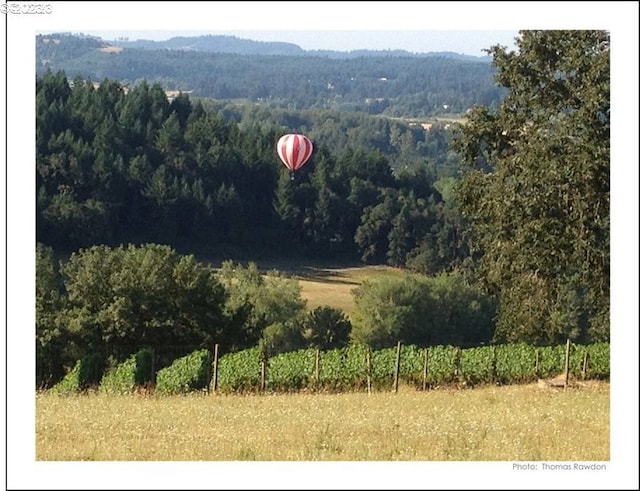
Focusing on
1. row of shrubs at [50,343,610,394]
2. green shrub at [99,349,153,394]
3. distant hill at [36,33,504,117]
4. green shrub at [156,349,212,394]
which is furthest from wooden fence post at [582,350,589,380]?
distant hill at [36,33,504,117]

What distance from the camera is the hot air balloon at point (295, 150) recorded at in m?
51.1

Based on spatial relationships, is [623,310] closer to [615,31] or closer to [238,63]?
[615,31]

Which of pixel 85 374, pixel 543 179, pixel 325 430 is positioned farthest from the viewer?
pixel 85 374

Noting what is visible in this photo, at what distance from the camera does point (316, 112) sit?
5694 inches

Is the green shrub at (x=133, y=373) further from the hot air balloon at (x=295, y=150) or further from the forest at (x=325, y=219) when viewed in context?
the hot air balloon at (x=295, y=150)

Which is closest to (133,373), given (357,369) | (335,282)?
(357,369)

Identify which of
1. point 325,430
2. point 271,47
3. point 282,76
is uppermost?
point 282,76

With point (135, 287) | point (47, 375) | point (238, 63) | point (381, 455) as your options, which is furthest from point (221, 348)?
point (238, 63)

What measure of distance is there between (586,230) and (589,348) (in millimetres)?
8437

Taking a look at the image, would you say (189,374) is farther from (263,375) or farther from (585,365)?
(585,365)

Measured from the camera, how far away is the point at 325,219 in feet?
253

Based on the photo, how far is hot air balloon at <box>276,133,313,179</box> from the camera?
2013 inches

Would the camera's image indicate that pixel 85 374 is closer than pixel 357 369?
No

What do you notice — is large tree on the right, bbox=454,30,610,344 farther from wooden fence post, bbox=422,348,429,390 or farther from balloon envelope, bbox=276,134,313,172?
balloon envelope, bbox=276,134,313,172
